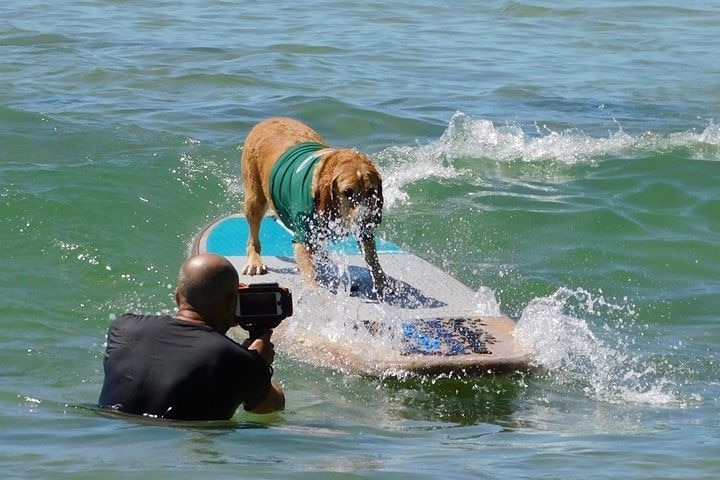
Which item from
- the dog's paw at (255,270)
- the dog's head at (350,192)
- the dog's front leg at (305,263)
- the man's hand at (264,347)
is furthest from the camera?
the dog's paw at (255,270)

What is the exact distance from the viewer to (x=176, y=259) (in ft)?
33.0

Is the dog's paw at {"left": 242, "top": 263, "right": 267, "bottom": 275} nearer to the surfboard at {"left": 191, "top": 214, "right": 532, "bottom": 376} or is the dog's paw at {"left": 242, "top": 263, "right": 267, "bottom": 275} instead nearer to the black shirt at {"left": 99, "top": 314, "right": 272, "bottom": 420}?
the surfboard at {"left": 191, "top": 214, "right": 532, "bottom": 376}

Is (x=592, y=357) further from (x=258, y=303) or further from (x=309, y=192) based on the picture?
(x=258, y=303)

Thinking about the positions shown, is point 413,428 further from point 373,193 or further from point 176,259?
point 176,259

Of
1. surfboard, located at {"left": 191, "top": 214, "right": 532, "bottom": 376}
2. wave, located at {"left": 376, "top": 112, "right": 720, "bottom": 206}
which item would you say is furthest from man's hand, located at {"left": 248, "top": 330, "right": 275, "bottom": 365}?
wave, located at {"left": 376, "top": 112, "right": 720, "bottom": 206}

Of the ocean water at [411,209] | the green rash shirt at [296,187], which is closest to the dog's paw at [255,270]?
the green rash shirt at [296,187]

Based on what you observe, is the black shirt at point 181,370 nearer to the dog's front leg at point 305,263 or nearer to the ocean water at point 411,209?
the ocean water at point 411,209

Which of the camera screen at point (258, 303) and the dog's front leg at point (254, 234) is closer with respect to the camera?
the camera screen at point (258, 303)

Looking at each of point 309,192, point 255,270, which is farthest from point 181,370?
point 255,270

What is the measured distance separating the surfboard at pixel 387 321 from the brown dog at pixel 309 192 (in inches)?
7.3

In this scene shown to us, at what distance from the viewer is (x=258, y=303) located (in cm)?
566

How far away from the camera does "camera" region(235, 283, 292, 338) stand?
Answer: 5637mm

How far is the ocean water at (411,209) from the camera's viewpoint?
5.68 m

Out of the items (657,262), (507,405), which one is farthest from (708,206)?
(507,405)
